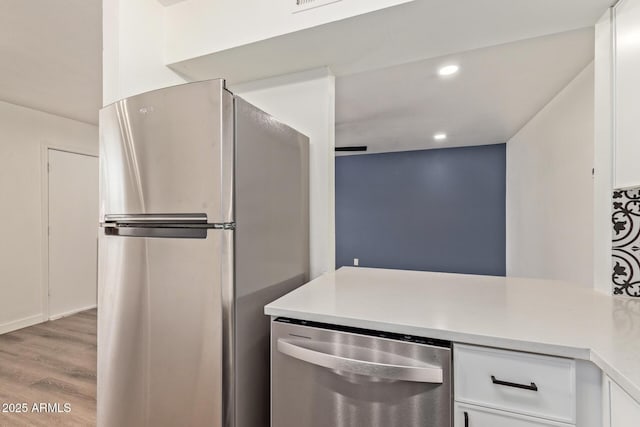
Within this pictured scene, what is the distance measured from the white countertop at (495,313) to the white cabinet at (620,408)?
1.9 inches

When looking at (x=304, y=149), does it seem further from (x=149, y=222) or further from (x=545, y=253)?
(x=545, y=253)

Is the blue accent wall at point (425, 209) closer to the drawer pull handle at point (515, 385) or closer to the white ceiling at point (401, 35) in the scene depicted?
the white ceiling at point (401, 35)

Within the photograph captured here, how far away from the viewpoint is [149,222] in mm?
1169

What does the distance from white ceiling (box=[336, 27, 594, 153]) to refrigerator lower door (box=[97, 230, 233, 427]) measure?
1.89 metres

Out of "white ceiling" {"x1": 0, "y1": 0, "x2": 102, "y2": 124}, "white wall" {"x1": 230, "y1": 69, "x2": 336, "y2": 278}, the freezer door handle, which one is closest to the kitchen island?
"white wall" {"x1": 230, "y1": 69, "x2": 336, "y2": 278}

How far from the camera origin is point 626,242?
1273 mm

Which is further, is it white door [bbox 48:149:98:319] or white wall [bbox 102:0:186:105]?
white door [bbox 48:149:98:319]

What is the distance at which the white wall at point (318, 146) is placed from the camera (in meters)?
1.77

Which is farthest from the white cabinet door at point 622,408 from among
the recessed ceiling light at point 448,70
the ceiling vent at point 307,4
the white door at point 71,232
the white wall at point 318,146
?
the white door at point 71,232

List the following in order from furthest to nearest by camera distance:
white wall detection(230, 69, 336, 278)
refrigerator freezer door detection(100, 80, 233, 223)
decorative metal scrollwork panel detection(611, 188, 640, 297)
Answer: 1. white wall detection(230, 69, 336, 278)
2. decorative metal scrollwork panel detection(611, 188, 640, 297)
3. refrigerator freezer door detection(100, 80, 233, 223)

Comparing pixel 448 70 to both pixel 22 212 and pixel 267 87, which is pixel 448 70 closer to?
pixel 267 87

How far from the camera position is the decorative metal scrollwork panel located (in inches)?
49.1

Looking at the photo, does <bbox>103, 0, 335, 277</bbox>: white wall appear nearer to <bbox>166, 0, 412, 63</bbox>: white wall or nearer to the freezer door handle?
<bbox>166, 0, 412, 63</bbox>: white wall

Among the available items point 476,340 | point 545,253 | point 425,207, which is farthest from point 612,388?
point 425,207
